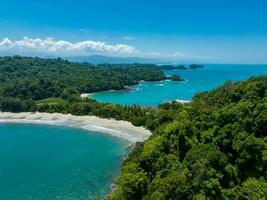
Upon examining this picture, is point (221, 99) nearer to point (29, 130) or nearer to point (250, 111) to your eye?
point (250, 111)

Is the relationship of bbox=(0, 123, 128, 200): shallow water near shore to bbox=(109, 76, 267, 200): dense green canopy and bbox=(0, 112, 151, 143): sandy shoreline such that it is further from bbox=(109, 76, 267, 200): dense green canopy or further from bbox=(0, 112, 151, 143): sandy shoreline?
bbox=(109, 76, 267, 200): dense green canopy

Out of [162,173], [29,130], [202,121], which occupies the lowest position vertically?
[29,130]

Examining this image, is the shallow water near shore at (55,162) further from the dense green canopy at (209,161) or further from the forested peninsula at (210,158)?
the dense green canopy at (209,161)

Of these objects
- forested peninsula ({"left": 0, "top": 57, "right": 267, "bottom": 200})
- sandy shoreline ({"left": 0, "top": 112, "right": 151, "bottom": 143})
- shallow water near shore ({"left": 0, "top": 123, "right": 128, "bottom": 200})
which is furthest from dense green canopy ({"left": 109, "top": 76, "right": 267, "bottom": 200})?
sandy shoreline ({"left": 0, "top": 112, "right": 151, "bottom": 143})

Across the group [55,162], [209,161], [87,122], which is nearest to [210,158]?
[209,161]

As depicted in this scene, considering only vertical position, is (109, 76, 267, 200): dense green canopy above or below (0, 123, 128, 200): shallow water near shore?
above

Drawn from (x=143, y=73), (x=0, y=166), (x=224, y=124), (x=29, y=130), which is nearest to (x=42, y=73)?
(x=143, y=73)
